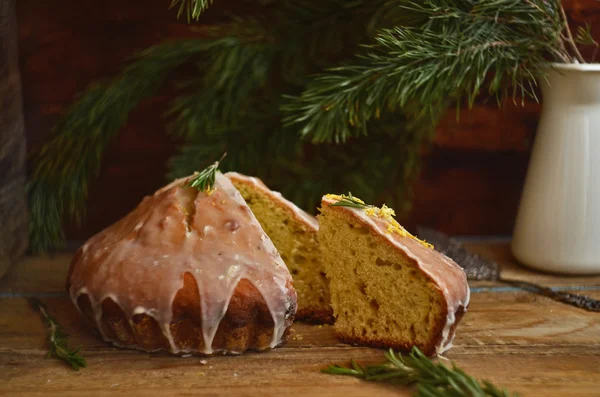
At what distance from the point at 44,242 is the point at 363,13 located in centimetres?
83

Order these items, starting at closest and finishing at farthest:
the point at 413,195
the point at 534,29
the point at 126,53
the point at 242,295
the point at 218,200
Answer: the point at 242,295 < the point at 218,200 < the point at 534,29 < the point at 126,53 < the point at 413,195

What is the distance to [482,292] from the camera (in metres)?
1.48

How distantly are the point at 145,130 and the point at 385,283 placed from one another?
2.45 feet

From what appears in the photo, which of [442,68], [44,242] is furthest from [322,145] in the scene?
[44,242]

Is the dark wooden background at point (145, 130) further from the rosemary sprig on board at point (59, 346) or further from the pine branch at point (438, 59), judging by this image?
the rosemary sprig on board at point (59, 346)

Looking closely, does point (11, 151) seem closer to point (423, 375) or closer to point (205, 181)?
point (205, 181)

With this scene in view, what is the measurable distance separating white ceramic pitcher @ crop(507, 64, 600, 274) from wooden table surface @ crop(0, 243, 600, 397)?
157 millimetres

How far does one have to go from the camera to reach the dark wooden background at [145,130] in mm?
1610

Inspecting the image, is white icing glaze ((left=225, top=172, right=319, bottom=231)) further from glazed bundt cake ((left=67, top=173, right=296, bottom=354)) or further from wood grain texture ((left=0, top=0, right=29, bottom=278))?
wood grain texture ((left=0, top=0, right=29, bottom=278))

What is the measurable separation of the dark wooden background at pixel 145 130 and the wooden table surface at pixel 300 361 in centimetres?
38

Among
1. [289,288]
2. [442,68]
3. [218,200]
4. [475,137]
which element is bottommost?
[289,288]


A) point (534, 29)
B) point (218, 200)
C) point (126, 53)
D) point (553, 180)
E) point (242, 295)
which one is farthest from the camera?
point (126, 53)

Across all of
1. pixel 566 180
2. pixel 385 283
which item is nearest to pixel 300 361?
pixel 385 283

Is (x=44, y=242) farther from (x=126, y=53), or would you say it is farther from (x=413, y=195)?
(x=413, y=195)
